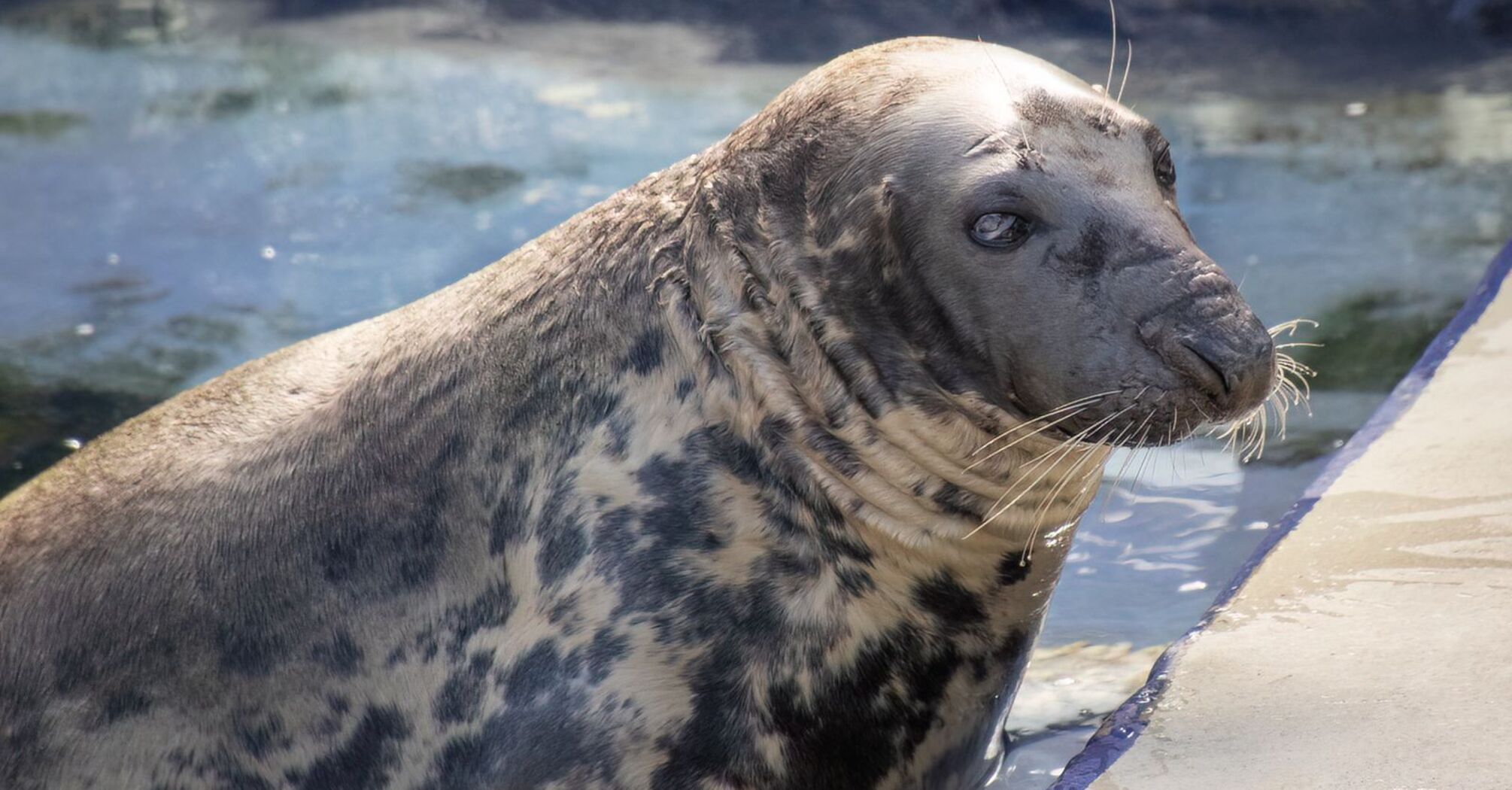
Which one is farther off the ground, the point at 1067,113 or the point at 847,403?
the point at 1067,113

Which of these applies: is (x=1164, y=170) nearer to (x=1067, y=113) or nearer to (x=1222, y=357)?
(x=1067, y=113)

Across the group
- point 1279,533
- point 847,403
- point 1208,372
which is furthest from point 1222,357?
point 1279,533

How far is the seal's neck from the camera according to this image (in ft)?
9.71

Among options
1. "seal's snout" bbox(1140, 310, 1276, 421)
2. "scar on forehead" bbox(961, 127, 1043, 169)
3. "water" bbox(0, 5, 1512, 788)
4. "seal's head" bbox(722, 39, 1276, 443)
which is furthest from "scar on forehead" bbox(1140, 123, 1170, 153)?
"water" bbox(0, 5, 1512, 788)

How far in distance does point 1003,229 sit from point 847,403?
1.30 feet

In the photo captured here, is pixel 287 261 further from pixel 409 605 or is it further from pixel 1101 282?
pixel 1101 282

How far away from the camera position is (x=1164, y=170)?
9.95ft

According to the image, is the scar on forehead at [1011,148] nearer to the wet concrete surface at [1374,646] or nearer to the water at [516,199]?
the wet concrete surface at [1374,646]

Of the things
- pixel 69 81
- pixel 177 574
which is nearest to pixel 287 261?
pixel 69 81

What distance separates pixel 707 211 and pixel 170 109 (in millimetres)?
7627

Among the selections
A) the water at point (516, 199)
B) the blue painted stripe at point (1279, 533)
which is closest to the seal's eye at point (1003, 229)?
the blue painted stripe at point (1279, 533)

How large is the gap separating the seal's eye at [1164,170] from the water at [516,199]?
121 cm

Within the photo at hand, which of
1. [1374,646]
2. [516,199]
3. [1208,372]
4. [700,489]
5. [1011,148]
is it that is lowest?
[516,199]

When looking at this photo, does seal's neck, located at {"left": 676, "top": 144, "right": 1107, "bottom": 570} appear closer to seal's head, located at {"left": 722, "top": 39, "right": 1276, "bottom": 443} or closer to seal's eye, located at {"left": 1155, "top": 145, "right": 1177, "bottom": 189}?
seal's head, located at {"left": 722, "top": 39, "right": 1276, "bottom": 443}
